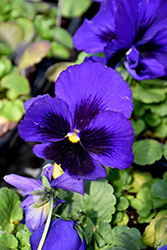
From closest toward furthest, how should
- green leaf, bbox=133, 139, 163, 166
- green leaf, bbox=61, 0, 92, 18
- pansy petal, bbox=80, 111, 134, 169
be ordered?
pansy petal, bbox=80, 111, 134, 169 < green leaf, bbox=133, 139, 163, 166 < green leaf, bbox=61, 0, 92, 18

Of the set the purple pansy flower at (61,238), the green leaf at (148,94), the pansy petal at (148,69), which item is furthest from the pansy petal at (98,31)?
the purple pansy flower at (61,238)

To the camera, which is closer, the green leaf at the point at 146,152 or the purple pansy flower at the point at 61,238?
the purple pansy flower at the point at 61,238

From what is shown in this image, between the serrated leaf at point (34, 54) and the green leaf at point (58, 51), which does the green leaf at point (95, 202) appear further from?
the green leaf at point (58, 51)

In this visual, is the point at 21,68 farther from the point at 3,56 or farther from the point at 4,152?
the point at 4,152

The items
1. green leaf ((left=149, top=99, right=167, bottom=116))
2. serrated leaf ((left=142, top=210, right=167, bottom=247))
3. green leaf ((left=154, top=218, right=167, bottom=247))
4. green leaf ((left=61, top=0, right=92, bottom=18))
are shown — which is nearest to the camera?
green leaf ((left=154, top=218, right=167, bottom=247))

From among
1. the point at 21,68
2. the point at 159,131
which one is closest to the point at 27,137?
the point at 159,131

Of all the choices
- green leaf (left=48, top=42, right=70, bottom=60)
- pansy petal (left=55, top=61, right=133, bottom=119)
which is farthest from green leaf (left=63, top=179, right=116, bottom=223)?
green leaf (left=48, top=42, right=70, bottom=60)

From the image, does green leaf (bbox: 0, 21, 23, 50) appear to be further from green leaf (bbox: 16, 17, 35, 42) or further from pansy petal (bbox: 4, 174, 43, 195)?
pansy petal (bbox: 4, 174, 43, 195)
